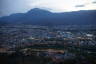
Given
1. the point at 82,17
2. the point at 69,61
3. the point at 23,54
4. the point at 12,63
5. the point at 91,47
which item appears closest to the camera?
the point at 12,63

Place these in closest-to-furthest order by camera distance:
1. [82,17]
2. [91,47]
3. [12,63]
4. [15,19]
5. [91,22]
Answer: [12,63] < [91,47] < [91,22] < [82,17] < [15,19]

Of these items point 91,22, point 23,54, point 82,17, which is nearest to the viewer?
point 23,54

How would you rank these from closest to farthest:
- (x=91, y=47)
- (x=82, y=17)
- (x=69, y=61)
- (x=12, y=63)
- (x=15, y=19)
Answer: (x=12, y=63), (x=69, y=61), (x=91, y=47), (x=82, y=17), (x=15, y=19)

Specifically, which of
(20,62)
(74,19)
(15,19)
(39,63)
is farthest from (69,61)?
(15,19)

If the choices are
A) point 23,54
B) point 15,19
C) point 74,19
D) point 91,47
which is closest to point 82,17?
point 74,19

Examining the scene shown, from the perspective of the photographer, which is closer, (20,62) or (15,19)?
(20,62)

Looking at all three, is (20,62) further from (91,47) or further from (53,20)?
(53,20)

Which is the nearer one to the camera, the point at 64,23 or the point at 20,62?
the point at 20,62

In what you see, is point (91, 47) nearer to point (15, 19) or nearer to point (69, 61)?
point (69, 61)
